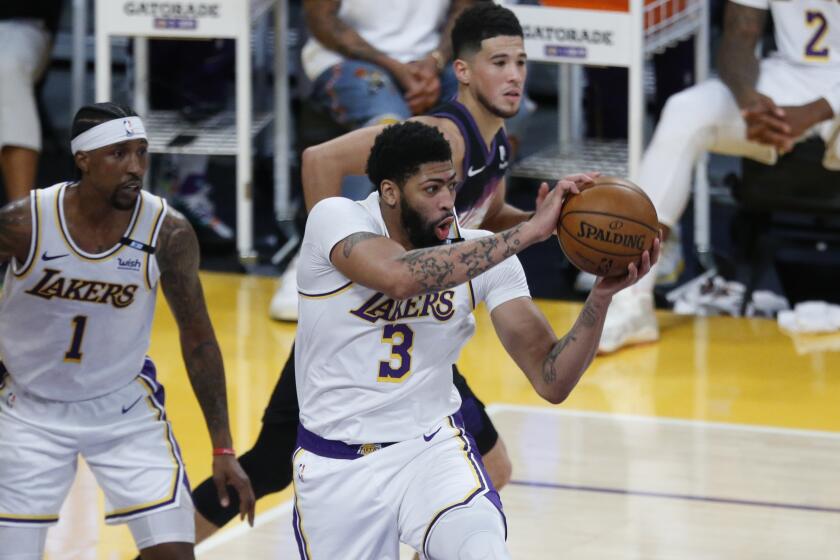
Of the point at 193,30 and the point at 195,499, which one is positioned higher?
the point at 193,30

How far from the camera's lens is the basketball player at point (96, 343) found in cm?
424

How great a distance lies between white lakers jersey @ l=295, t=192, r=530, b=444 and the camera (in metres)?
3.91

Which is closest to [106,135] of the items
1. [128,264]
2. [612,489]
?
[128,264]

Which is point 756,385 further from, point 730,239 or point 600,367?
point 730,239

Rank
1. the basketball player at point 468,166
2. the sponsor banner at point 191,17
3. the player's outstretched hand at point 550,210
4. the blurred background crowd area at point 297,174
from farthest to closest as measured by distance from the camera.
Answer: the sponsor banner at point 191,17
the blurred background crowd area at point 297,174
the basketball player at point 468,166
the player's outstretched hand at point 550,210

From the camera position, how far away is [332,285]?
394 cm

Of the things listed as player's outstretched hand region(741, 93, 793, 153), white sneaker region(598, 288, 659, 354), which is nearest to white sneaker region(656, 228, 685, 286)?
white sneaker region(598, 288, 659, 354)

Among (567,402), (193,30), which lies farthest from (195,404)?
(193,30)

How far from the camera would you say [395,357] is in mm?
3932

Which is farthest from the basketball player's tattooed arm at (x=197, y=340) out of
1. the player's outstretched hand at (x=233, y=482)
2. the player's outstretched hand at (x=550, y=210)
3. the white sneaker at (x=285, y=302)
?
the white sneaker at (x=285, y=302)

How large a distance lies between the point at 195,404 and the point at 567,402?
1.45 metres

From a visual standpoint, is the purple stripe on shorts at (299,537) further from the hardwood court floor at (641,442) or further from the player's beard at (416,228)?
the hardwood court floor at (641,442)

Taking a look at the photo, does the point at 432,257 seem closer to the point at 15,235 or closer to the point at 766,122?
the point at 15,235

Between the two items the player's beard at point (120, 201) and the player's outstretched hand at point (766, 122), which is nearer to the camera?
the player's beard at point (120, 201)
